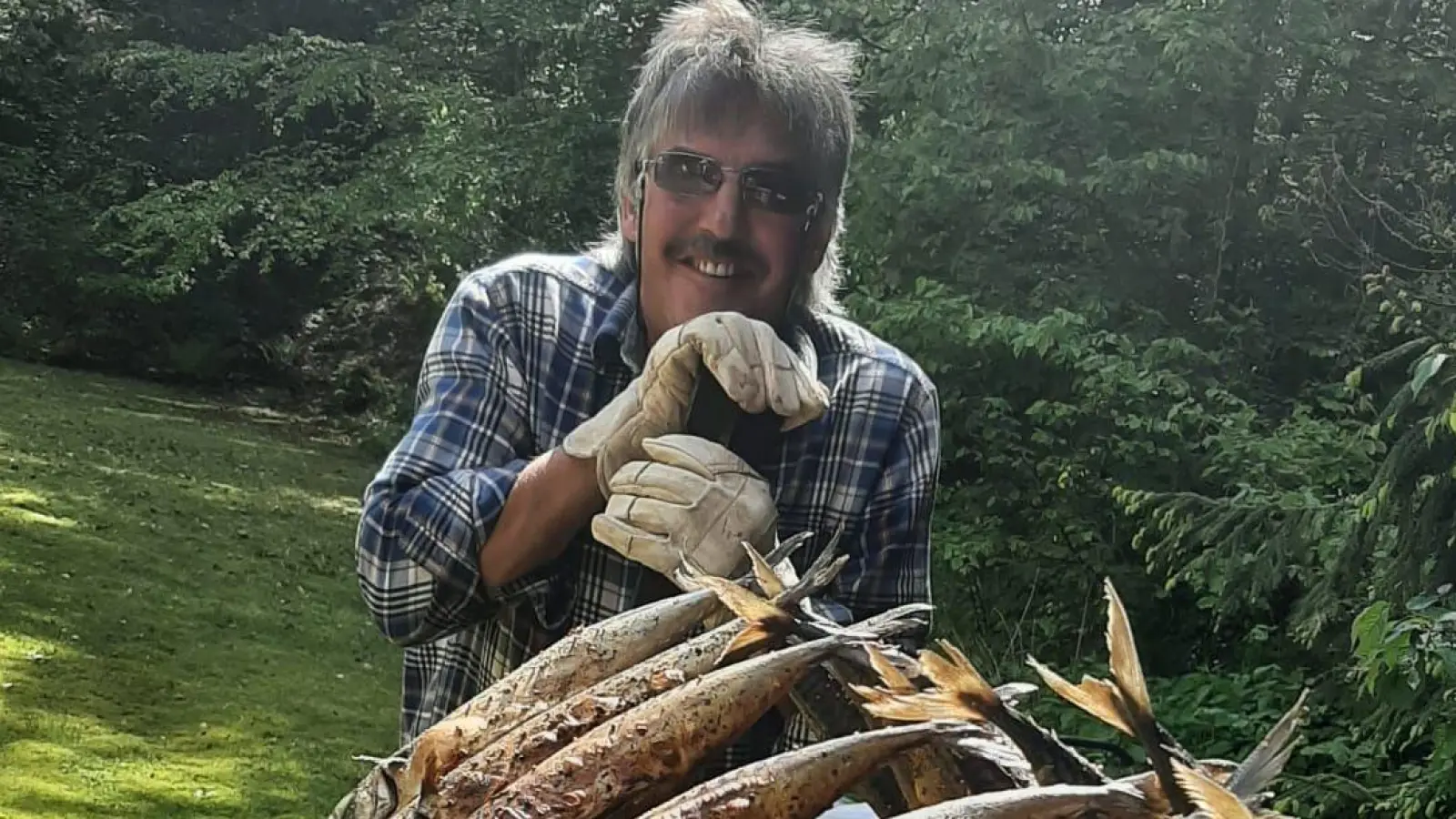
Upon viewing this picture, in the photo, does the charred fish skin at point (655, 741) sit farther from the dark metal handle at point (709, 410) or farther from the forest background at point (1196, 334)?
the forest background at point (1196, 334)

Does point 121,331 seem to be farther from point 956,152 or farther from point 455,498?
point 455,498

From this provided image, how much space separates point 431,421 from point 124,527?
23.1ft

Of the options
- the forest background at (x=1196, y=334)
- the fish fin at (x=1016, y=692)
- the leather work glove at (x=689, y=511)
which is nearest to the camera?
the fish fin at (x=1016, y=692)

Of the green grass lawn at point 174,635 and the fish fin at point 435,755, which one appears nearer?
the fish fin at point 435,755

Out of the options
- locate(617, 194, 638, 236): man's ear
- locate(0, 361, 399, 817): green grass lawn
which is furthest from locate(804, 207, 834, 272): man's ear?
locate(0, 361, 399, 817): green grass lawn

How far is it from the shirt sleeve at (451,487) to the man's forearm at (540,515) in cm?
2

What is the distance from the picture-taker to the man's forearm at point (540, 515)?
5.03 feet

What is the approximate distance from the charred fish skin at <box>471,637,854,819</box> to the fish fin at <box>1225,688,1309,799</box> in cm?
25

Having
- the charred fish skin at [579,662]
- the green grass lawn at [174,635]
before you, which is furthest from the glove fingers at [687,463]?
the green grass lawn at [174,635]

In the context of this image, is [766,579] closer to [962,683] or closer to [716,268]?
[962,683]

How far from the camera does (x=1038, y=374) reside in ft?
19.1

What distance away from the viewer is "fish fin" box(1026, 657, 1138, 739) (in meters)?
0.76

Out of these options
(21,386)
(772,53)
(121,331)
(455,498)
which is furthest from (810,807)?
(121,331)

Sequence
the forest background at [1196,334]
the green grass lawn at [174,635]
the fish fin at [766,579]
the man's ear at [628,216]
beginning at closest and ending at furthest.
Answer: the fish fin at [766,579]
the man's ear at [628,216]
the forest background at [1196,334]
the green grass lawn at [174,635]
